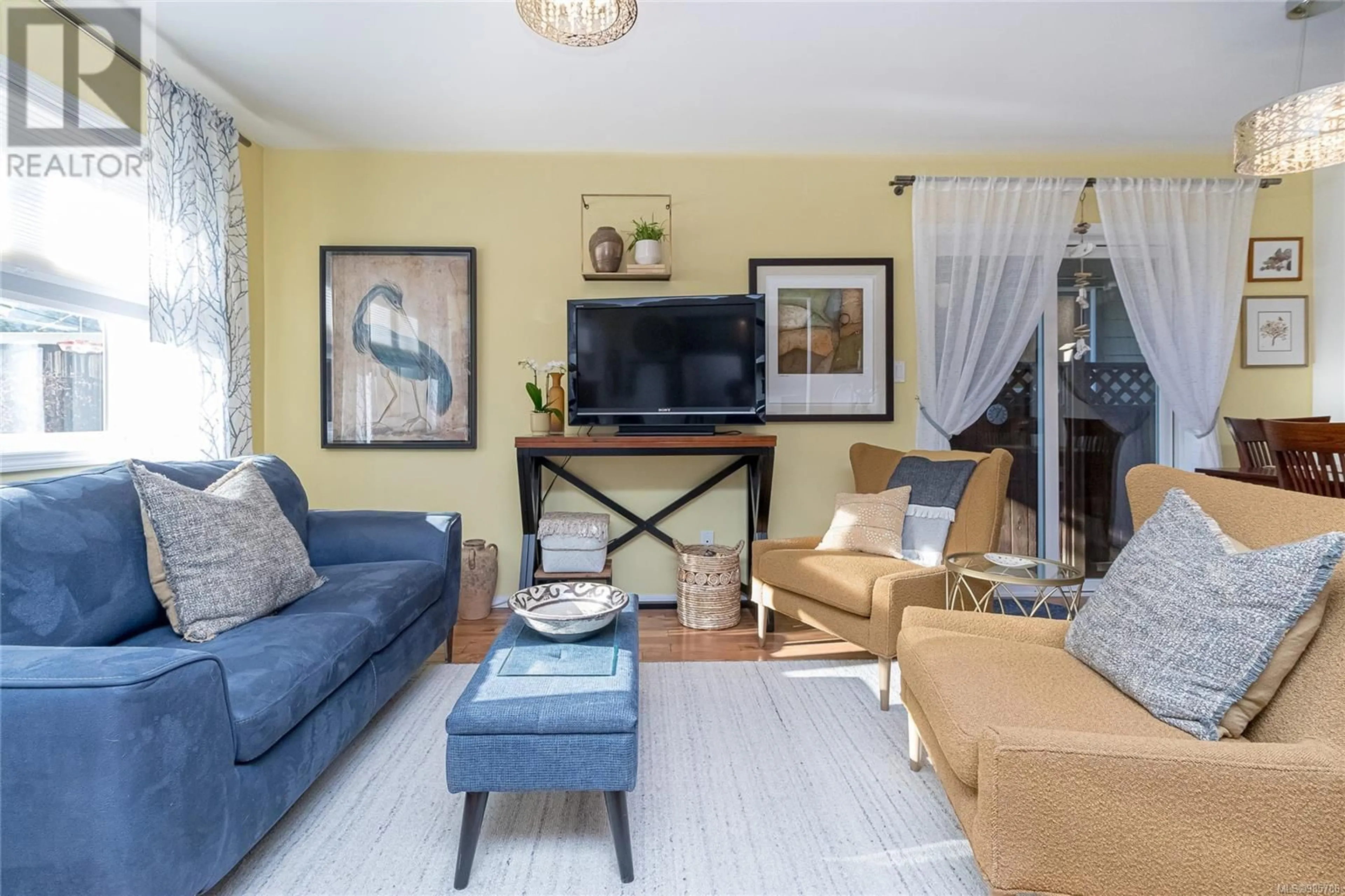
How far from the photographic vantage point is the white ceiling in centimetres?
231

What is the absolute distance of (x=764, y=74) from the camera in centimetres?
268

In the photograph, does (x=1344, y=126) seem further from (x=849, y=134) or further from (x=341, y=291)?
(x=341, y=291)

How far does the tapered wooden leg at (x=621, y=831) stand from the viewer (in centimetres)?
138

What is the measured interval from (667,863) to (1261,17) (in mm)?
3530

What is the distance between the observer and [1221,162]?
3.53 m

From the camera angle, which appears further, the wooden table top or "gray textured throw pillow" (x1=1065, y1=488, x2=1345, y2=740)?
the wooden table top

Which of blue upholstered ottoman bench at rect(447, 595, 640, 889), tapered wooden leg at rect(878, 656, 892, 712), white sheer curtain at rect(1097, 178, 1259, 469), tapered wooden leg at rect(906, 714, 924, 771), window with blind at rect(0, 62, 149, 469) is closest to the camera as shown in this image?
blue upholstered ottoman bench at rect(447, 595, 640, 889)

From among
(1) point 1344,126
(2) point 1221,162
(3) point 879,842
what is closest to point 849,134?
(1) point 1344,126

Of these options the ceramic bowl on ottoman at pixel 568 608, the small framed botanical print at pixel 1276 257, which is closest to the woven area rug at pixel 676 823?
the ceramic bowl on ottoman at pixel 568 608

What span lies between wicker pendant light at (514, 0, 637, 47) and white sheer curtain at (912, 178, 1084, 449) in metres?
2.15

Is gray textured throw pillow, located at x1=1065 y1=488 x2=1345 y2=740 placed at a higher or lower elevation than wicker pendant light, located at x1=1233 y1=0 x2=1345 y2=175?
lower

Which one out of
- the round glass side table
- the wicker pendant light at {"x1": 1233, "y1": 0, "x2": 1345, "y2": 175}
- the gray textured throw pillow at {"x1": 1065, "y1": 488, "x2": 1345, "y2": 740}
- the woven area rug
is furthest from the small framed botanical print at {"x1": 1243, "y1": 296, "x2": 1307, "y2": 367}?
the woven area rug

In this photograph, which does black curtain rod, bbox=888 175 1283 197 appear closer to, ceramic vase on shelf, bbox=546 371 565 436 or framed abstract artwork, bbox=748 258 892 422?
framed abstract artwork, bbox=748 258 892 422

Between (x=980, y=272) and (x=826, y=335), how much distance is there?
2.97 feet
